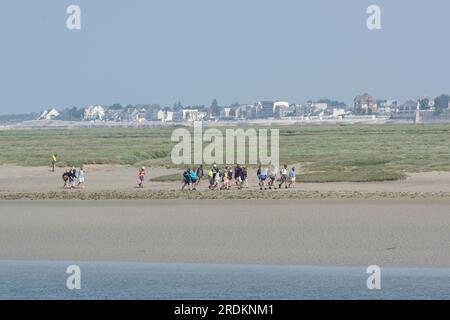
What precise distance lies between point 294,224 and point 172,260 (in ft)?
18.4

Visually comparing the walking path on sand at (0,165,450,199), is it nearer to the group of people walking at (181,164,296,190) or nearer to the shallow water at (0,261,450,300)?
the group of people walking at (181,164,296,190)

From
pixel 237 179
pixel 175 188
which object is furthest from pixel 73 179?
pixel 237 179

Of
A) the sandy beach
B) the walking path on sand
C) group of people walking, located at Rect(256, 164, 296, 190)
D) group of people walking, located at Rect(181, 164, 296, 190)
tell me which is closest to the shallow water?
the walking path on sand

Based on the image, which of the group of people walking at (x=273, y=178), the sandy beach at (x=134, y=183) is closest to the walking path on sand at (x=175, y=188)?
the sandy beach at (x=134, y=183)

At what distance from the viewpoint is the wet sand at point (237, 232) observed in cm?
1998

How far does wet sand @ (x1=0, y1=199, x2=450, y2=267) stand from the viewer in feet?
65.6

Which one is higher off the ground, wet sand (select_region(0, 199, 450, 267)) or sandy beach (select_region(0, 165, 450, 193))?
wet sand (select_region(0, 199, 450, 267))

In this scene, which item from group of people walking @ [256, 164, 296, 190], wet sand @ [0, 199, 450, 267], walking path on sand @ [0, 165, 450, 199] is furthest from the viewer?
group of people walking @ [256, 164, 296, 190]

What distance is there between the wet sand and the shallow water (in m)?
0.76

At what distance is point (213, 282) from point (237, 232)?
238 inches

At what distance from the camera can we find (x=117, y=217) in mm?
27016

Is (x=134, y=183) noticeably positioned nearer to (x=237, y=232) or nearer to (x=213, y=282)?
(x=237, y=232)

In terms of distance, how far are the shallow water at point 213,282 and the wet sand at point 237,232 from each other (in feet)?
2.48

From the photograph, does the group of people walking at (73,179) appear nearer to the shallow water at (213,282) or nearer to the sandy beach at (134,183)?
the sandy beach at (134,183)
